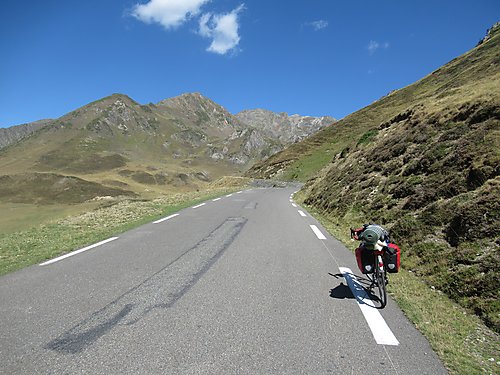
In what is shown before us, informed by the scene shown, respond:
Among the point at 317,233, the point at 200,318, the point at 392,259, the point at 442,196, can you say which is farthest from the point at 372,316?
the point at 317,233

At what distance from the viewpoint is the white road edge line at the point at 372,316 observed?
3.81 meters

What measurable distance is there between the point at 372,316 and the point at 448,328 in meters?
0.96

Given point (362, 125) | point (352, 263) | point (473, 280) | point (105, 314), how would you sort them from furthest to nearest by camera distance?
point (362, 125), point (352, 263), point (473, 280), point (105, 314)

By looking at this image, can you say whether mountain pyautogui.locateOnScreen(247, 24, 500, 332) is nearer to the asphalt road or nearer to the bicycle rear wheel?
the bicycle rear wheel

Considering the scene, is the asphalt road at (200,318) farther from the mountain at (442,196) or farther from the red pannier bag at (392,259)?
the mountain at (442,196)

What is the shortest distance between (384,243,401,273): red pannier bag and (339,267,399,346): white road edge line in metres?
0.59

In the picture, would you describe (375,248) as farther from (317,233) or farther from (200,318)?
(317,233)

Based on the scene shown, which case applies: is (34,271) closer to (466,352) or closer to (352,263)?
(352,263)

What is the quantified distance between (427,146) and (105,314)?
11.8 meters

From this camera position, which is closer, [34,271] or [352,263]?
[34,271]

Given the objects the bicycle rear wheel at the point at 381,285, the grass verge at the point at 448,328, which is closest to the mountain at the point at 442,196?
the grass verge at the point at 448,328

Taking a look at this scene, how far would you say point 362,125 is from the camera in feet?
255

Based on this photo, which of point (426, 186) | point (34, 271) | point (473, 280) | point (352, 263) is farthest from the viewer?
point (426, 186)

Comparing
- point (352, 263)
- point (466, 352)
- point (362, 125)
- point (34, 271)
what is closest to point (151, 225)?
point (34, 271)
